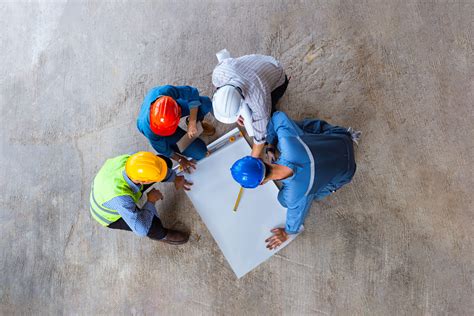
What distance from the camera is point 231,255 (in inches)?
111

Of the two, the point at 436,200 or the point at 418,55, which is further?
the point at 418,55

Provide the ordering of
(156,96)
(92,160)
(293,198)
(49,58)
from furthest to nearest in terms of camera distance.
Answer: (49,58)
(92,160)
(156,96)
(293,198)

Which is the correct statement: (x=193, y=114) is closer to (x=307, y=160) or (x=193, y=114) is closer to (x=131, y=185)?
(x=131, y=185)

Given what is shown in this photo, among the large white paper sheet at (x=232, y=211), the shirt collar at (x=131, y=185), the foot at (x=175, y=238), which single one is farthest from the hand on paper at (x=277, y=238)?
the shirt collar at (x=131, y=185)

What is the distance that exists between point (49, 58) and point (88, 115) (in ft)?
2.53

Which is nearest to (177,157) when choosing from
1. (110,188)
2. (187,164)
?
(187,164)

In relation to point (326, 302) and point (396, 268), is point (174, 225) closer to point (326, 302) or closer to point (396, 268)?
point (326, 302)

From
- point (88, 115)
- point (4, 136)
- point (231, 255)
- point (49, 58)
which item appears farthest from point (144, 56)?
point (231, 255)

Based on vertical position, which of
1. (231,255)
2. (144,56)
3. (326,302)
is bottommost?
(326,302)

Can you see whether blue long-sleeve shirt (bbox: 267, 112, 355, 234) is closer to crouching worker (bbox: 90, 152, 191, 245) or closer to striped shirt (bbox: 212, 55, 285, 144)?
striped shirt (bbox: 212, 55, 285, 144)

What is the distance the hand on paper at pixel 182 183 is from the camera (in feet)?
9.21

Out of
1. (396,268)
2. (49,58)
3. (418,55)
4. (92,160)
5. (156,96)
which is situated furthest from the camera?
(49,58)

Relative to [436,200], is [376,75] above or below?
above

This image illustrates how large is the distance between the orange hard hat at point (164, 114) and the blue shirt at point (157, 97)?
107mm
